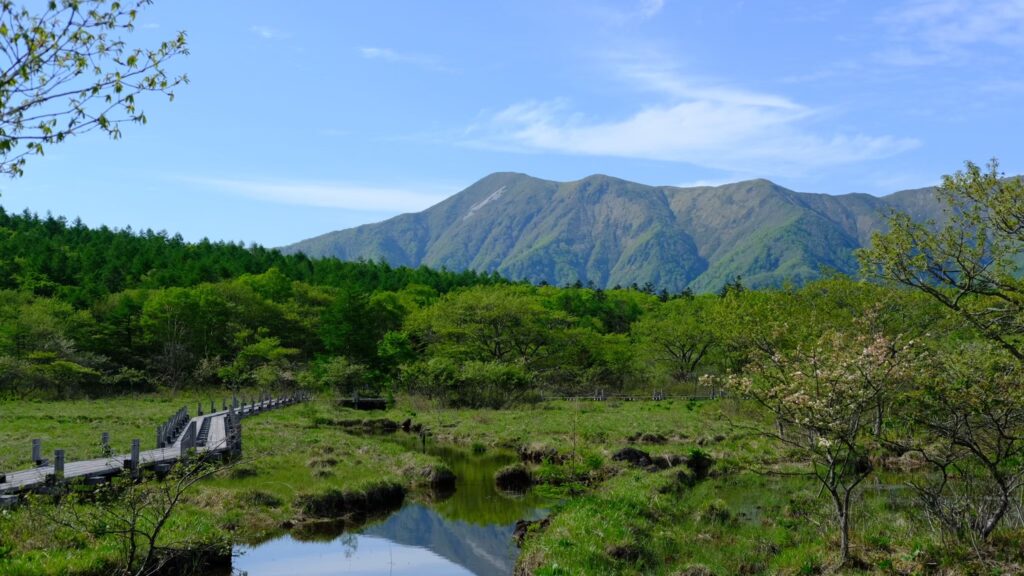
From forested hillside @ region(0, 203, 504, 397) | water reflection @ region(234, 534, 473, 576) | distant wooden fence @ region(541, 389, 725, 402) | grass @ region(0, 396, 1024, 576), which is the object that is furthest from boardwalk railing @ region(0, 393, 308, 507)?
distant wooden fence @ region(541, 389, 725, 402)

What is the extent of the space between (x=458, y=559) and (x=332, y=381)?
52.0m

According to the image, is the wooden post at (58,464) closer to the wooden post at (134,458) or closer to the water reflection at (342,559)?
the wooden post at (134,458)

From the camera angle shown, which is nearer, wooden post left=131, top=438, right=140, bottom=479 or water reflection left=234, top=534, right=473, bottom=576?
water reflection left=234, top=534, right=473, bottom=576

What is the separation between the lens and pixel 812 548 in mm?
16156

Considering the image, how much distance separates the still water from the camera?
62.3ft

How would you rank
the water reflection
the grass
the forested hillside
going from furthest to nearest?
1. the forested hillside
2. the water reflection
3. the grass

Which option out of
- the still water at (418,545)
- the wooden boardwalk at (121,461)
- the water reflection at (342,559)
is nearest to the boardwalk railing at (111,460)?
the wooden boardwalk at (121,461)

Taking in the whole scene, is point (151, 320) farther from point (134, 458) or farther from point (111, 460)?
point (134, 458)

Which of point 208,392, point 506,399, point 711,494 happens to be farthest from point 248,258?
point 711,494

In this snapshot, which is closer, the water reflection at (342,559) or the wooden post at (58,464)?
the water reflection at (342,559)

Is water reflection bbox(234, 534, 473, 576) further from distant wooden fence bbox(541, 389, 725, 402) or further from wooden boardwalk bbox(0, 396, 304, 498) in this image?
A: distant wooden fence bbox(541, 389, 725, 402)

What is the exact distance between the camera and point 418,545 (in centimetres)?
2156

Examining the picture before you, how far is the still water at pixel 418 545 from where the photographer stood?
747 inches

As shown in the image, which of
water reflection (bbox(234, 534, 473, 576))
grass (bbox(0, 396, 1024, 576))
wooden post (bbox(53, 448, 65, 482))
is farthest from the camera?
wooden post (bbox(53, 448, 65, 482))
